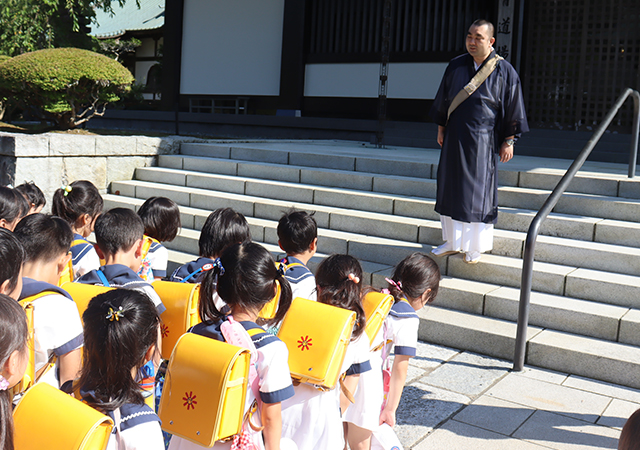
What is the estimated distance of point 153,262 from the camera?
11.1ft

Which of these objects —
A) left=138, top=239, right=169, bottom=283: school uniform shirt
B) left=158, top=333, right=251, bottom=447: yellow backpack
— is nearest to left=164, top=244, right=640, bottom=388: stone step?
left=138, top=239, right=169, bottom=283: school uniform shirt

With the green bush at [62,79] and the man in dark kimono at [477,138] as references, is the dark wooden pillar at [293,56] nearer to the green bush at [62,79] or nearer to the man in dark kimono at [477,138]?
the green bush at [62,79]

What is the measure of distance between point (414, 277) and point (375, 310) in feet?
1.20

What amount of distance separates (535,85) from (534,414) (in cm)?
734

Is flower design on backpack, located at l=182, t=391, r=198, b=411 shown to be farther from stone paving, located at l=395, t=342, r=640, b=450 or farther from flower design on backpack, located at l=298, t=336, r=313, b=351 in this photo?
stone paving, located at l=395, t=342, r=640, b=450

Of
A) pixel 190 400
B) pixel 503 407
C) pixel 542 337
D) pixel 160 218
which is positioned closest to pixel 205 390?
pixel 190 400

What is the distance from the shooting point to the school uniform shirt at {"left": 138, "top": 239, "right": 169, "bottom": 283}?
11.1 feet

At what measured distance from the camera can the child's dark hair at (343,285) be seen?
93.6 inches

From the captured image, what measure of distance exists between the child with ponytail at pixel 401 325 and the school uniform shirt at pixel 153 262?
143cm

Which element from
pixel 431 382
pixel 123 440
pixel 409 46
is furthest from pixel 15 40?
pixel 123 440

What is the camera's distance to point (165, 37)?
14516 millimetres

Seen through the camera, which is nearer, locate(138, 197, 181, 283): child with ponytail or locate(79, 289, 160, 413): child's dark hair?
locate(79, 289, 160, 413): child's dark hair

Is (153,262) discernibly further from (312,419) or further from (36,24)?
(36,24)

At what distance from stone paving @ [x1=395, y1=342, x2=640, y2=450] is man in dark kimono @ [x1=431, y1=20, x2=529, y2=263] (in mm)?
1161
